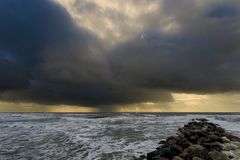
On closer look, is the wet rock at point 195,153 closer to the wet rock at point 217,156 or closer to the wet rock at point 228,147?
the wet rock at point 217,156

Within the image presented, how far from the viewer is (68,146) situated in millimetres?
15758

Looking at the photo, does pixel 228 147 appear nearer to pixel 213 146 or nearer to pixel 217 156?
pixel 213 146

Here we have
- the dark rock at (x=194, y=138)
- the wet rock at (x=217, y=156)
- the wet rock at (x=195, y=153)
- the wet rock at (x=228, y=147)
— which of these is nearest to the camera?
the wet rock at (x=217, y=156)

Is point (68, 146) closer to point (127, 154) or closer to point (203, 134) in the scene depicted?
point (127, 154)

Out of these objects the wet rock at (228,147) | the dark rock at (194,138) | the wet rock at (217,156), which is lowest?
the wet rock at (217,156)

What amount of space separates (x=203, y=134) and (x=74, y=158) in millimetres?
9242

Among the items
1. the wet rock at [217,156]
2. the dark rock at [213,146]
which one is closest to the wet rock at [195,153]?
the wet rock at [217,156]

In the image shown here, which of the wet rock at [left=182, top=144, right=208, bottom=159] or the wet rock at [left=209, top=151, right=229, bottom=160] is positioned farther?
the wet rock at [left=182, top=144, right=208, bottom=159]

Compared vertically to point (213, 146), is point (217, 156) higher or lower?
lower

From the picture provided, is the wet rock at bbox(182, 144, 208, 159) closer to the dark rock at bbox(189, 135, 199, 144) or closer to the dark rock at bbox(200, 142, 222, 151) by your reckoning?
the dark rock at bbox(200, 142, 222, 151)

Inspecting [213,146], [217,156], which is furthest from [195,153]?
[213,146]

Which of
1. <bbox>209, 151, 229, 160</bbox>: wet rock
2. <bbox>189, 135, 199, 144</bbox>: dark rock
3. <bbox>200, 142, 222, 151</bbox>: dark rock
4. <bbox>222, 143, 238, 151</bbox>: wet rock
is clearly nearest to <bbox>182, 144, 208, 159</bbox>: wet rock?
<bbox>209, 151, 229, 160</bbox>: wet rock

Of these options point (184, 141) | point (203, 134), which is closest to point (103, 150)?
point (184, 141)

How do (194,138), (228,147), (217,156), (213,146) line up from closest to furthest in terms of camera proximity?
1. (217,156)
2. (228,147)
3. (213,146)
4. (194,138)
